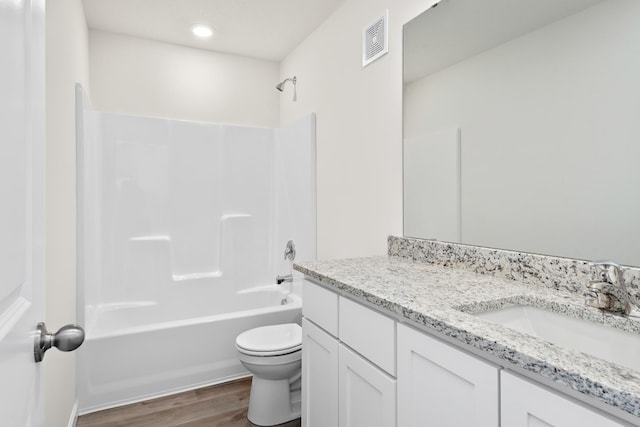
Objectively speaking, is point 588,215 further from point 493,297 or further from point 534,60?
point 534,60

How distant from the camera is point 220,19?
8.54 feet

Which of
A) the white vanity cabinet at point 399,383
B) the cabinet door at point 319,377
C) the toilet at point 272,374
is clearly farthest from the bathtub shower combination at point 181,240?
the white vanity cabinet at point 399,383

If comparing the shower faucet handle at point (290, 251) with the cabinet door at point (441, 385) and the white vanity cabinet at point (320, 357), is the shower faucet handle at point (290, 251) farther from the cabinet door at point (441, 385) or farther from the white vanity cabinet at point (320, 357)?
the cabinet door at point (441, 385)

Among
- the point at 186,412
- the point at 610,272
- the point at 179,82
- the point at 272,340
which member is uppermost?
the point at 179,82

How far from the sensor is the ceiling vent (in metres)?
1.94

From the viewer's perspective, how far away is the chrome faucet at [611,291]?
0.88 m

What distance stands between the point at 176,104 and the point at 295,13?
131 cm

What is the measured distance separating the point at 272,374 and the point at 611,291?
1.56 metres

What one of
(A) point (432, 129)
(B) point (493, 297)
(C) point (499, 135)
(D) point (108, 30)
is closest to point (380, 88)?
(A) point (432, 129)

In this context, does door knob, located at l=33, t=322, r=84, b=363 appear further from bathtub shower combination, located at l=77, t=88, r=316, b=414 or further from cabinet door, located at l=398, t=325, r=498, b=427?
bathtub shower combination, located at l=77, t=88, r=316, b=414

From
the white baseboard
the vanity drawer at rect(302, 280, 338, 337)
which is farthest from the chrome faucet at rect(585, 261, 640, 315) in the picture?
the white baseboard

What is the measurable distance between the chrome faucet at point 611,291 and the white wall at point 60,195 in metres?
1.85

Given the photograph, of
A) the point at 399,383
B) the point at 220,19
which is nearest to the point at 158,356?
the point at 399,383

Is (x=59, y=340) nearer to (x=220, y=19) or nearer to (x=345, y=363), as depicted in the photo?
(x=345, y=363)
